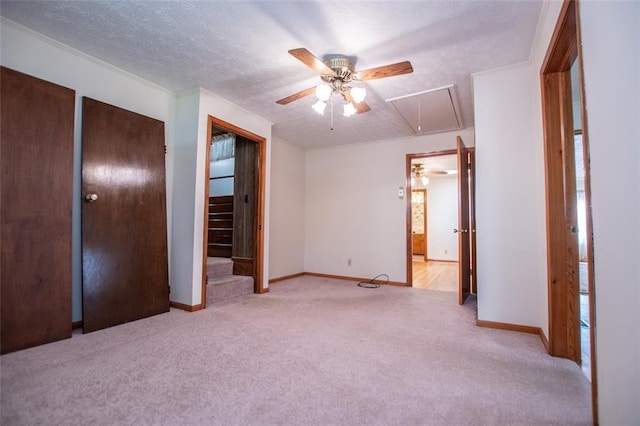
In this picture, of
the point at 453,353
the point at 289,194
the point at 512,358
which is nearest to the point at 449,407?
the point at 453,353

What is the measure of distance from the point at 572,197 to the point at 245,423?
2.53m

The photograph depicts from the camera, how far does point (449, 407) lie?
4.92 feet

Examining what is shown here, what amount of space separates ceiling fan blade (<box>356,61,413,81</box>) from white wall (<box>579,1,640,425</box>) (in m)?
1.04

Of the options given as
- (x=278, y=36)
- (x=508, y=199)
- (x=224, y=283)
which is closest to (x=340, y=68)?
(x=278, y=36)

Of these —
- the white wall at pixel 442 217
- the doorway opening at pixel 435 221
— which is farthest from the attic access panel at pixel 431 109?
the white wall at pixel 442 217

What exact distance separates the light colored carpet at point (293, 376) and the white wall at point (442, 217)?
17.9 ft

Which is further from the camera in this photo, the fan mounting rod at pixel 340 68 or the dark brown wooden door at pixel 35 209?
the fan mounting rod at pixel 340 68

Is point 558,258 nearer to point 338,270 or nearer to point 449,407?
point 449,407

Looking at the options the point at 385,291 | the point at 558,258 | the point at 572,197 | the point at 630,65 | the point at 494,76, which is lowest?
the point at 385,291

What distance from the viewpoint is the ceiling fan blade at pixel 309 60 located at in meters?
1.99

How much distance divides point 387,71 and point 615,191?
1641 mm

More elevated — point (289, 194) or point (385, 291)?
point (289, 194)

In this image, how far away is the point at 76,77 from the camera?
2648 mm

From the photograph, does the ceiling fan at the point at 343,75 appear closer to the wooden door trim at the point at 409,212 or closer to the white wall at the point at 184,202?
the white wall at the point at 184,202
